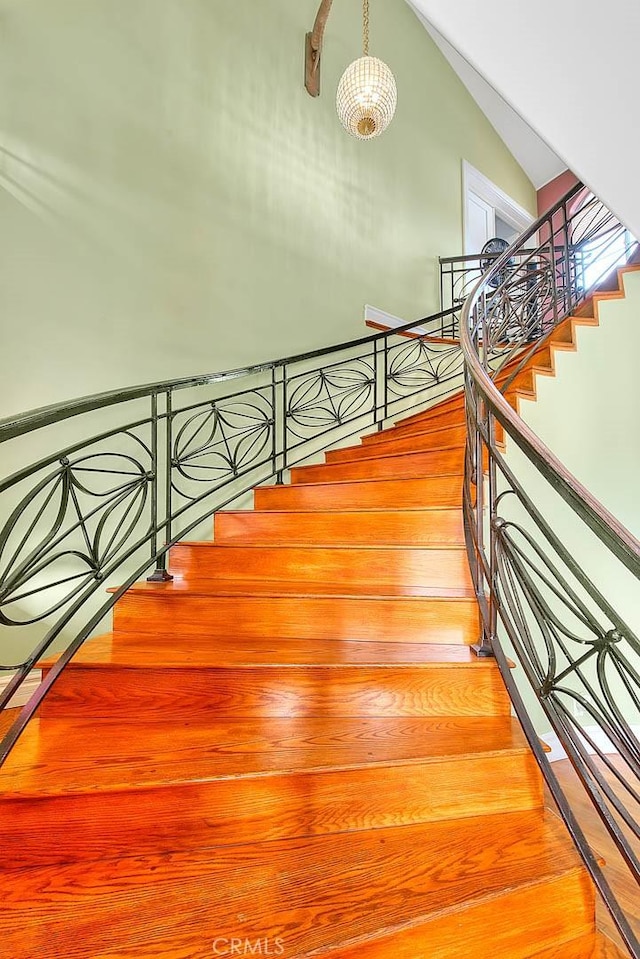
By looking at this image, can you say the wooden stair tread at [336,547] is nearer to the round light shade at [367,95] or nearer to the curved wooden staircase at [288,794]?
the curved wooden staircase at [288,794]

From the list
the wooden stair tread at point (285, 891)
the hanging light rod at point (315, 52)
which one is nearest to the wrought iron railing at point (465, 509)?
the wooden stair tread at point (285, 891)

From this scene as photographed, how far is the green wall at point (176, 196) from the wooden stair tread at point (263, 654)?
1351 mm

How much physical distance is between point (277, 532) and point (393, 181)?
13.9ft

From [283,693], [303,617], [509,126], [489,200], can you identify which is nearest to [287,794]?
[283,693]

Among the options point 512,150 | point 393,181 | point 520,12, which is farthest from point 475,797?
point 512,150

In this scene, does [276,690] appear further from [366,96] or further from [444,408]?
[366,96]

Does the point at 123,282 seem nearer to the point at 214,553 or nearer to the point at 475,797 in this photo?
the point at 214,553

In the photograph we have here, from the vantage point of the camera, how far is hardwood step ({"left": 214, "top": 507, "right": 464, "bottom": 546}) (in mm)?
2252

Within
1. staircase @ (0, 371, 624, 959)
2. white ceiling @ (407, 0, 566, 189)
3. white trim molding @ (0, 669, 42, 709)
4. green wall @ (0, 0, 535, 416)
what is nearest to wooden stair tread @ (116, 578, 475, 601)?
staircase @ (0, 371, 624, 959)

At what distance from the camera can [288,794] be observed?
4.10ft

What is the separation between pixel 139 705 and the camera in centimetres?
156

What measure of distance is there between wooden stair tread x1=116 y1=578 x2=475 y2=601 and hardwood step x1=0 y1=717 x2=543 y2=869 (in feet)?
1.83

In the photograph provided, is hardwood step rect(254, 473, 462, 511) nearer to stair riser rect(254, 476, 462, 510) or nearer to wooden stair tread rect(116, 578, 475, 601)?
stair riser rect(254, 476, 462, 510)

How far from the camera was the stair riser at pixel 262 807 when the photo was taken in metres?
1.19
